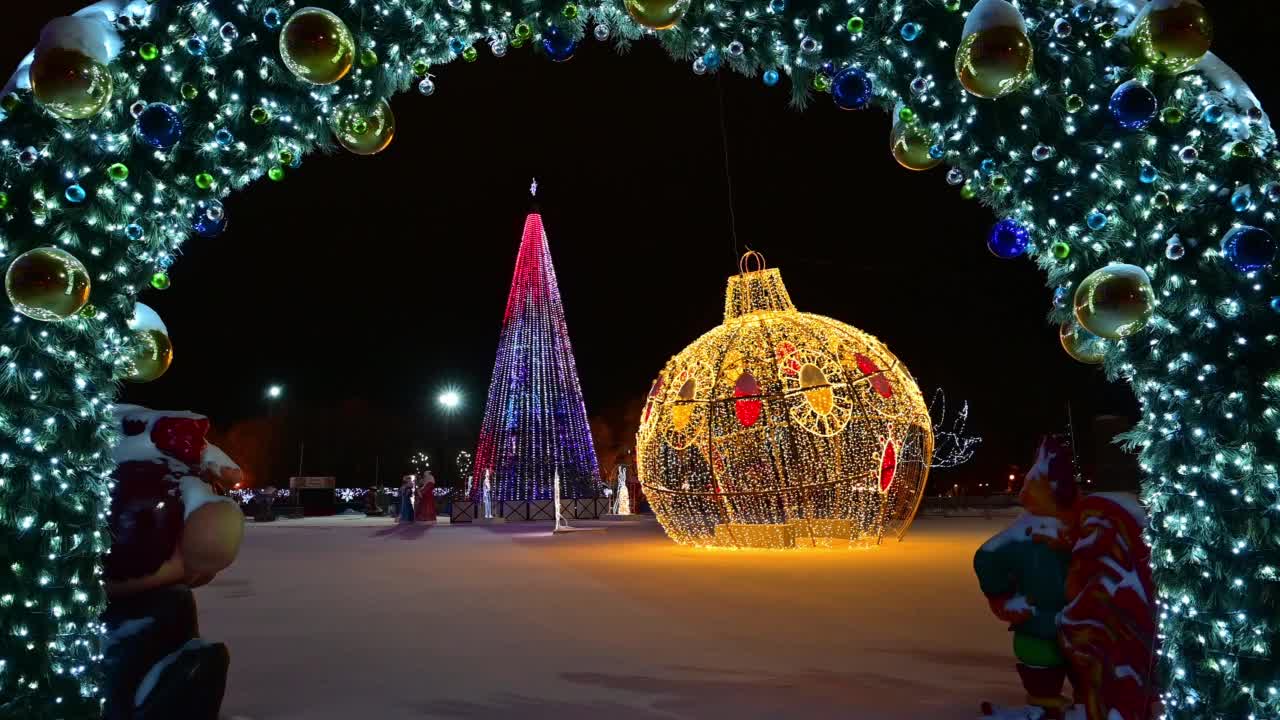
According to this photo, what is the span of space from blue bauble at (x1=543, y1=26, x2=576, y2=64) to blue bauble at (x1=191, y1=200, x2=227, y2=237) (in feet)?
5.38

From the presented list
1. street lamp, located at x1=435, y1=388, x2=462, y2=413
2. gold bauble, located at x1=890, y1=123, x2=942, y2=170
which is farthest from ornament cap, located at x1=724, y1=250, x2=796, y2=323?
street lamp, located at x1=435, y1=388, x2=462, y2=413

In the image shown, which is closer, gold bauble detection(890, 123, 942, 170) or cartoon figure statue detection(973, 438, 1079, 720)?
cartoon figure statue detection(973, 438, 1079, 720)

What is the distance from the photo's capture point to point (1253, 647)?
10.1 ft

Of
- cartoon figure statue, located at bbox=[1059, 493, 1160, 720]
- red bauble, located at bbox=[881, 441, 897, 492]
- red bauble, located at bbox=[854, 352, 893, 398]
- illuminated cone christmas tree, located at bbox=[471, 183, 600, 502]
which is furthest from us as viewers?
illuminated cone christmas tree, located at bbox=[471, 183, 600, 502]

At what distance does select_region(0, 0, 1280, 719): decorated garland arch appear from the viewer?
3.16 m

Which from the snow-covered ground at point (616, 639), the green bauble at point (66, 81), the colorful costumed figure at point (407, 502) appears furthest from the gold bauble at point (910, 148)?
the colorful costumed figure at point (407, 502)

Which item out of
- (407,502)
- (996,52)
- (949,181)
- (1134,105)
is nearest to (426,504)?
(407,502)

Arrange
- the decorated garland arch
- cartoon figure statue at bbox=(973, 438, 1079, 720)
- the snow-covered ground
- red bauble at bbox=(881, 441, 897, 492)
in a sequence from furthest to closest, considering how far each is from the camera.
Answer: red bauble at bbox=(881, 441, 897, 492), the snow-covered ground, cartoon figure statue at bbox=(973, 438, 1079, 720), the decorated garland arch

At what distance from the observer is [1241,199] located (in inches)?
125

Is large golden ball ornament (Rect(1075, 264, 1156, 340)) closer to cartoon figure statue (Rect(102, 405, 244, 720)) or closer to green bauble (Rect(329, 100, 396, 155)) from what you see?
green bauble (Rect(329, 100, 396, 155))

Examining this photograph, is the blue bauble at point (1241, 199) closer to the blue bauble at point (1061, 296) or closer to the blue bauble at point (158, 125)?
the blue bauble at point (1061, 296)

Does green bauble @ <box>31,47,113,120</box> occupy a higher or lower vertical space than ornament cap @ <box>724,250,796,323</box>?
lower

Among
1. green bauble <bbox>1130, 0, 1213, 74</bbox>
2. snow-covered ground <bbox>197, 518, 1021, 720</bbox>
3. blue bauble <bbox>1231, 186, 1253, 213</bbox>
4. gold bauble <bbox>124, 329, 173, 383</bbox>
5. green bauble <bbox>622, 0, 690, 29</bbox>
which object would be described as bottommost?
snow-covered ground <bbox>197, 518, 1021, 720</bbox>

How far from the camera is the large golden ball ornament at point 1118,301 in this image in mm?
3176
